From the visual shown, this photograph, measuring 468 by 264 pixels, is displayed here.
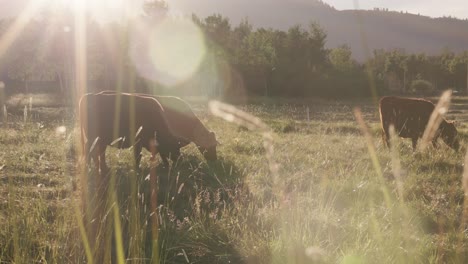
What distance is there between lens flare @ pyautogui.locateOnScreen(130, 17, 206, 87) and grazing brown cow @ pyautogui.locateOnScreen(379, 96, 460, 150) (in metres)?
33.5

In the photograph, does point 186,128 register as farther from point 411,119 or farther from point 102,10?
point 102,10

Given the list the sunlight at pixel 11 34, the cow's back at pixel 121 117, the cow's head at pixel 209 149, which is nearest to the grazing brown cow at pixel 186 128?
the cow's head at pixel 209 149

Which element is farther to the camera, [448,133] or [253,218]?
[448,133]

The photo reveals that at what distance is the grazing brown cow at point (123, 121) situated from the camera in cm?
949

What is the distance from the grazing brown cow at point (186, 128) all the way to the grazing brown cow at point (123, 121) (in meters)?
0.30

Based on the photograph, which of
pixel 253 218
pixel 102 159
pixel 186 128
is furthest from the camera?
pixel 186 128

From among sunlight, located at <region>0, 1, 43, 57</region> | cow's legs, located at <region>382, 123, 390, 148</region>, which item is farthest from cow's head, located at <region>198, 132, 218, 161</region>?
sunlight, located at <region>0, 1, 43, 57</region>

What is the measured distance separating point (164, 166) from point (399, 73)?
81444 mm

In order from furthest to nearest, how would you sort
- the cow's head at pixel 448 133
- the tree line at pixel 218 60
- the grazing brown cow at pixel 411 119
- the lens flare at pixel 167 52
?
the tree line at pixel 218 60, the lens flare at pixel 167 52, the grazing brown cow at pixel 411 119, the cow's head at pixel 448 133

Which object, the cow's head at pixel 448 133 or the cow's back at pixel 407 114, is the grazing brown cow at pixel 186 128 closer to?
the cow's back at pixel 407 114

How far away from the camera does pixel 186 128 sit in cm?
1060

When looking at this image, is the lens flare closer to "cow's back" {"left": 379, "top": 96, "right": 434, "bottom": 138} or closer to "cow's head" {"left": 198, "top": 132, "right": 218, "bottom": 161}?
"cow's back" {"left": 379, "top": 96, "right": 434, "bottom": 138}

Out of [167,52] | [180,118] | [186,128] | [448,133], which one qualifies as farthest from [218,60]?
[186,128]

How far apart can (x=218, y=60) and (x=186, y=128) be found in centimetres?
3662
